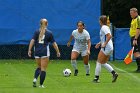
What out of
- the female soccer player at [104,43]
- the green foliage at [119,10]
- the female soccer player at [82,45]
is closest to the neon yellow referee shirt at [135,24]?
the female soccer player at [82,45]

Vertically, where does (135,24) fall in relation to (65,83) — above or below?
above

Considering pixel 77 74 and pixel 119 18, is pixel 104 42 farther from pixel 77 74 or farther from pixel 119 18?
pixel 119 18

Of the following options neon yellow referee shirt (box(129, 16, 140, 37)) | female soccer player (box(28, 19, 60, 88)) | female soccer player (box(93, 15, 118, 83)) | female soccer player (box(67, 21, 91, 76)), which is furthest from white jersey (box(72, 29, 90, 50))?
female soccer player (box(28, 19, 60, 88))

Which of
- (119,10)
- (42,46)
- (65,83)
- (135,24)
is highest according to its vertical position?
(119,10)

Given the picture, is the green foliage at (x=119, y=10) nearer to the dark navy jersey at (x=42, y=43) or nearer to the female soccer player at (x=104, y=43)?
the female soccer player at (x=104, y=43)

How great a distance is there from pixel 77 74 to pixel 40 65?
471 cm

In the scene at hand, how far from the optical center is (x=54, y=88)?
48.6ft

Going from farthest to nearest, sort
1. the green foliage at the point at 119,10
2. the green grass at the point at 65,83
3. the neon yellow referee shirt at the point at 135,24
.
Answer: the green foliage at the point at 119,10, the neon yellow referee shirt at the point at 135,24, the green grass at the point at 65,83

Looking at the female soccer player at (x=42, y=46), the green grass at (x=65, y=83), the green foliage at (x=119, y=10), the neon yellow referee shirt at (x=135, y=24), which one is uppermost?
the green foliage at (x=119, y=10)

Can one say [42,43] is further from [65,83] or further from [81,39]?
[81,39]

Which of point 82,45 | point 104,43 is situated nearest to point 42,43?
point 104,43

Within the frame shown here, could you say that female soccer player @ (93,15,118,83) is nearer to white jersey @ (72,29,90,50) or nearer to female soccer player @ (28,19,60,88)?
female soccer player @ (28,19,60,88)

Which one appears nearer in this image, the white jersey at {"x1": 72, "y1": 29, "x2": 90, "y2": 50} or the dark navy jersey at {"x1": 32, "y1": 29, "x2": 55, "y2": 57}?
the dark navy jersey at {"x1": 32, "y1": 29, "x2": 55, "y2": 57}

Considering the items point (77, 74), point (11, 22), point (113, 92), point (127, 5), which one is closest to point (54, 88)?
point (113, 92)
